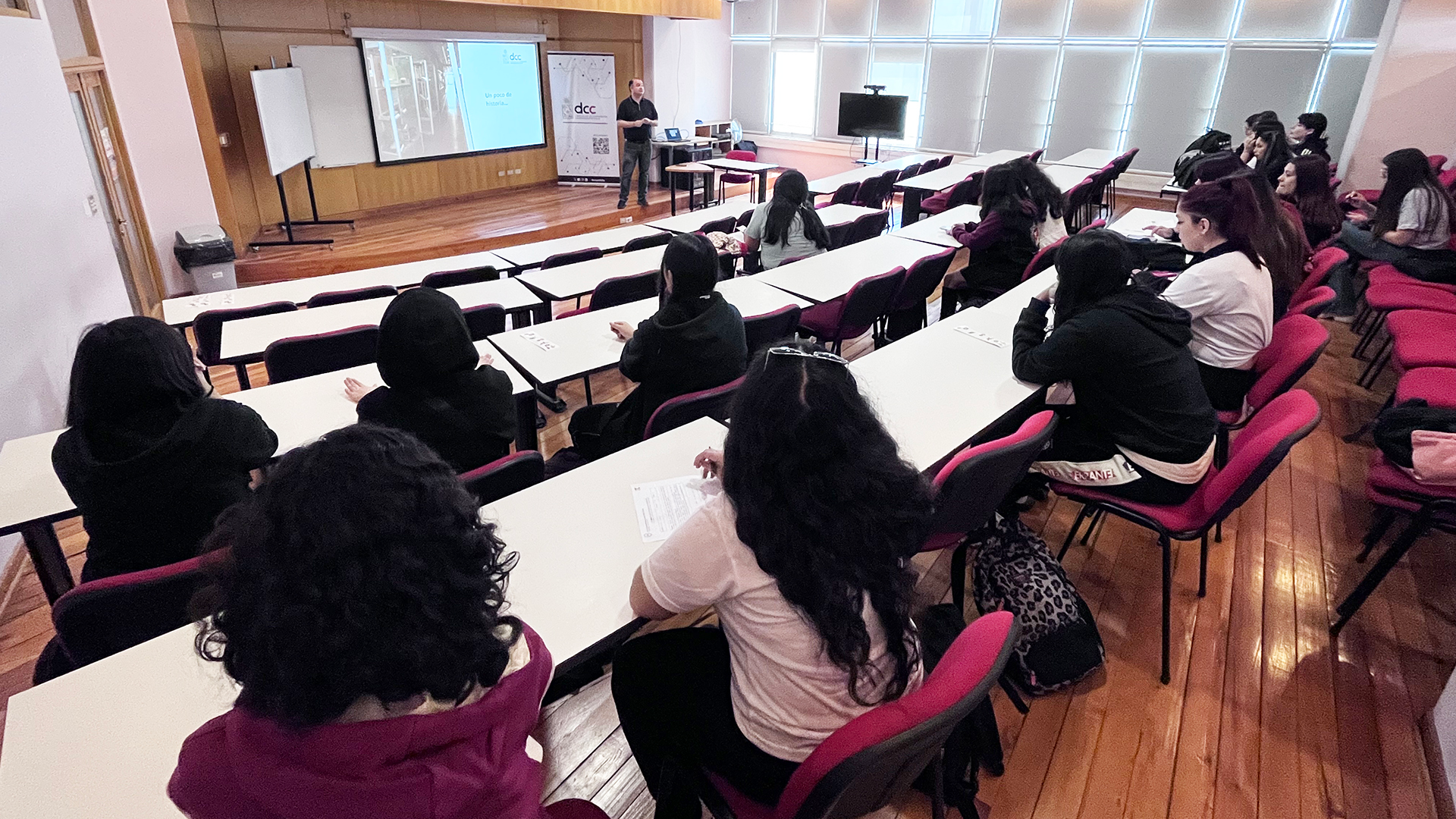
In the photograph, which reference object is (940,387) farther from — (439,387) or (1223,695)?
(439,387)

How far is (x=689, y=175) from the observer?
9.12 metres

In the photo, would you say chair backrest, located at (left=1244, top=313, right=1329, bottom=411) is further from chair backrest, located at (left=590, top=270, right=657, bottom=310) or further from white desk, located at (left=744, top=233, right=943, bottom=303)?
chair backrest, located at (left=590, top=270, right=657, bottom=310)

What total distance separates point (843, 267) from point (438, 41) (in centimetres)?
611

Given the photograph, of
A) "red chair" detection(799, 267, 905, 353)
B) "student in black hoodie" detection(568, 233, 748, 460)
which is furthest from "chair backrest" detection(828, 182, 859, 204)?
"student in black hoodie" detection(568, 233, 748, 460)

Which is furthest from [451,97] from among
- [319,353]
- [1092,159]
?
[1092,159]

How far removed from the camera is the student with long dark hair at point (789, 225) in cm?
422

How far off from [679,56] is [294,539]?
1080 cm

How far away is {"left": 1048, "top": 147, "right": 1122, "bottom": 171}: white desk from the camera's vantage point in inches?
276

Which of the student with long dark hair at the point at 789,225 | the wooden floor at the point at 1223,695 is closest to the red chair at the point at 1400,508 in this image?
the wooden floor at the point at 1223,695

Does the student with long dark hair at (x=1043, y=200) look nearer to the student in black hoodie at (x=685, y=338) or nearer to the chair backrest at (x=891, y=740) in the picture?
the student in black hoodie at (x=685, y=338)

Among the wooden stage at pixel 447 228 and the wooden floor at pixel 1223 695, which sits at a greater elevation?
the wooden stage at pixel 447 228

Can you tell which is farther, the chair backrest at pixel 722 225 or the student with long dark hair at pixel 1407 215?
the chair backrest at pixel 722 225

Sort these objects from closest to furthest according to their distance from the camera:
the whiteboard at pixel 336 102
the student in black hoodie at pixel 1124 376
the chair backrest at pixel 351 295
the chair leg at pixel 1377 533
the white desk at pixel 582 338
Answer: the student in black hoodie at pixel 1124 376
the chair leg at pixel 1377 533
the white desk at pixel 582 338
the chair backrest at pixel 351 295
the whiteboard at pixel 336 102

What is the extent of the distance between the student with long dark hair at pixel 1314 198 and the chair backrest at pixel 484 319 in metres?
4.67
